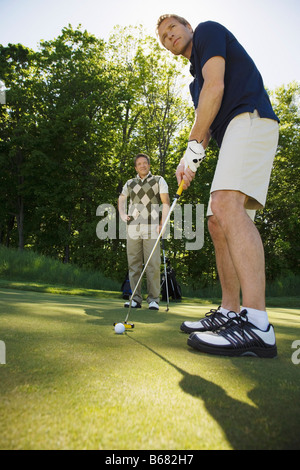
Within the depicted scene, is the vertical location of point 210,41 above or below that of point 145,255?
above

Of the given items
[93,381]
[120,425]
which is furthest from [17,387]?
[120,425]

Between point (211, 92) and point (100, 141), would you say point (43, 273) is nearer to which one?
point (211, 92)

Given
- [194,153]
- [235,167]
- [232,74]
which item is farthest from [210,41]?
[235,167]

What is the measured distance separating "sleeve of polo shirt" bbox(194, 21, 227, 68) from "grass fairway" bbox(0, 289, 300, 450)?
5.59ft

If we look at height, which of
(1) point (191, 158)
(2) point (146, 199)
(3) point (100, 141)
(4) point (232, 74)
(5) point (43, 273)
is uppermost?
(3) point (100, 141)

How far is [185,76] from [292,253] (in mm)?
10971

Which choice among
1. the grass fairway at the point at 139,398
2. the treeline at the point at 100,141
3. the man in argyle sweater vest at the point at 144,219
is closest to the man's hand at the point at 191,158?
the grass fairway at the point at 139,398

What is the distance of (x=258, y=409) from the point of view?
1.02m

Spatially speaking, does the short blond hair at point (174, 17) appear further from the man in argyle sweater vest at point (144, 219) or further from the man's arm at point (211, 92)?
the man in argyle sweater vest at point (144, 219)

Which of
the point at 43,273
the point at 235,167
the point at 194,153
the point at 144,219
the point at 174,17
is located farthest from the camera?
the point at 43,273

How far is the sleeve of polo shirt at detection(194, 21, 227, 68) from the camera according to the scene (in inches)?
86.1

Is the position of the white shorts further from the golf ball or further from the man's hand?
the golf ball

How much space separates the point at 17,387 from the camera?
1094mm

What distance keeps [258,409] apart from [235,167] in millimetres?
1395
